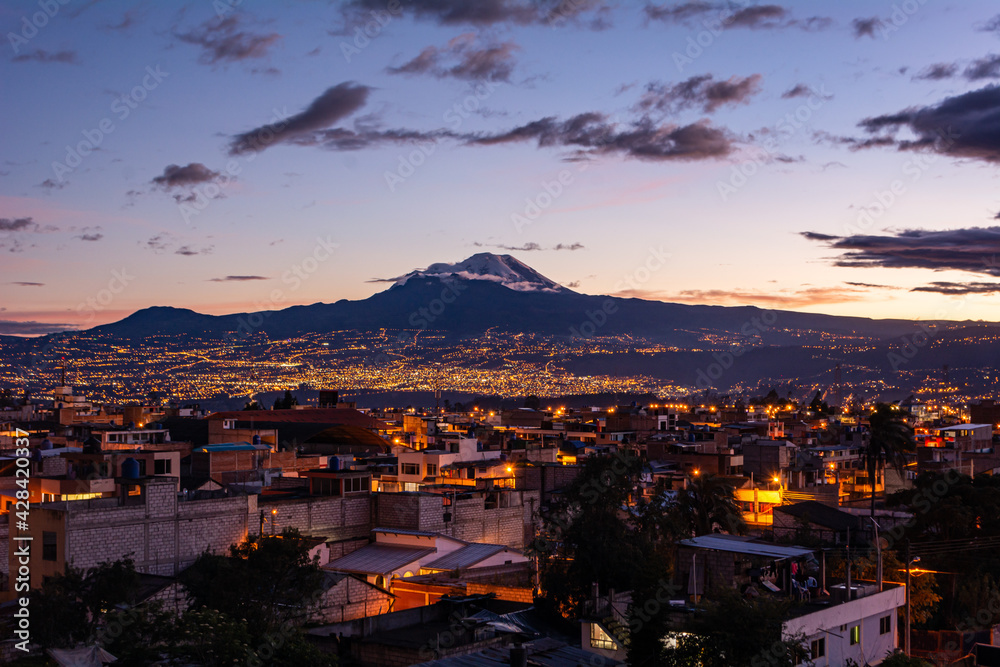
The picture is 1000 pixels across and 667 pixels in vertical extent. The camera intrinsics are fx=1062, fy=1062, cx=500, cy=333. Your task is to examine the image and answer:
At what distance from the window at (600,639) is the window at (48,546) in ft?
48.0

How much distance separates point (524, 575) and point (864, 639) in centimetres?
1226

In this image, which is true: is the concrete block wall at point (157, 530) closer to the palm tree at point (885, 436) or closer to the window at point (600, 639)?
the window at point (600, 639)

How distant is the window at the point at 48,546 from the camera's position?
2831cm

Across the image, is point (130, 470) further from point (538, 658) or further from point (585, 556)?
point (538, 658)

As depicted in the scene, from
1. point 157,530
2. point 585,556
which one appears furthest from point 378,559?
point 585,556

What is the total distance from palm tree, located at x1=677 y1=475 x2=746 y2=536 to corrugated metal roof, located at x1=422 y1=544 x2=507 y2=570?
9206 millimetres

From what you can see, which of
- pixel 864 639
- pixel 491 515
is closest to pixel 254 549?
pixel 491 515

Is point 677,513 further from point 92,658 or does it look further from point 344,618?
point 92,658

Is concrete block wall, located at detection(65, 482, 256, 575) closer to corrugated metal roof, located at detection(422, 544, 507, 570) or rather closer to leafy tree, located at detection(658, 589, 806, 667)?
corrugated metal roof, located at detection(422, 544, 507, 570)

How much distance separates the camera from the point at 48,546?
28469 millimetres

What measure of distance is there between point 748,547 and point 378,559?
1342 cm

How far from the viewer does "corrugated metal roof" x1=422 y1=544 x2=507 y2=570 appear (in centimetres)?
3322

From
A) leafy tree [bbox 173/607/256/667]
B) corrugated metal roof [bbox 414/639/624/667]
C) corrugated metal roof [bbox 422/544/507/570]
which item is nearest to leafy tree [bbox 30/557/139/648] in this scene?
leafy tree [bbox 173/607/256/667]

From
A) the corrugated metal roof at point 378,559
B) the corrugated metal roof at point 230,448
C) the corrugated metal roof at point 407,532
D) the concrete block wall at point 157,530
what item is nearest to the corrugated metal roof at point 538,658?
the corrugated metal roof at point 378,559
